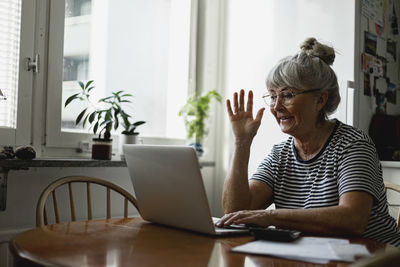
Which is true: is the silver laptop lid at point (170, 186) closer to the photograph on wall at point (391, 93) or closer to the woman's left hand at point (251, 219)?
the woman's left hand at point (251, 219)

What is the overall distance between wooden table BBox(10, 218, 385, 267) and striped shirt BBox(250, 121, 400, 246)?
0.25m

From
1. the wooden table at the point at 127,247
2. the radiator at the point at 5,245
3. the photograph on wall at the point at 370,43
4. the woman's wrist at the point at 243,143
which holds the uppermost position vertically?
the photograph on wall at the point at 370,43

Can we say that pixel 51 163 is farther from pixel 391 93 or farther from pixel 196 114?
pixel 391 93

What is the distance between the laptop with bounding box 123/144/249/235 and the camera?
45.6 inches

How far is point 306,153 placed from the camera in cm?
166

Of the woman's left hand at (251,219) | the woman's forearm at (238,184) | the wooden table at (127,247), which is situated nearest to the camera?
the wooden table at (127,247)

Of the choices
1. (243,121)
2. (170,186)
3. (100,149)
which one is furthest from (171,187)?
(100,149)

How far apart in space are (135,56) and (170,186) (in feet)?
5.42

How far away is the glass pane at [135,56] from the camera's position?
2348 millimetres

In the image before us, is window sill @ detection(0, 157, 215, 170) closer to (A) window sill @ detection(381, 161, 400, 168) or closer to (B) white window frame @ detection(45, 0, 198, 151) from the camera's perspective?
(B) white window frame @ detection(45, 0, 198, 151)

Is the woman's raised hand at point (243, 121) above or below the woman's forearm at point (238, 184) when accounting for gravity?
above

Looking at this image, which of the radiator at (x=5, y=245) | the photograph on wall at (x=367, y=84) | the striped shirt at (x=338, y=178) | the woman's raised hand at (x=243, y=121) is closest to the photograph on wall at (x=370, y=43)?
the photograph on wall at (x=367, y=84)

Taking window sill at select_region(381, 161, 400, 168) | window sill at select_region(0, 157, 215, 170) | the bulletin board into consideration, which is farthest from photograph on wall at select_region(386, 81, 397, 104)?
window sill at select_region(0, 157, 215, 170)

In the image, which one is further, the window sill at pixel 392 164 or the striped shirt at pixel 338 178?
the window sill at pixel 392 164
